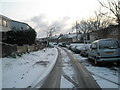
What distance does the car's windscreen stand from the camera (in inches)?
519

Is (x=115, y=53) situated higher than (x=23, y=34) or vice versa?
(x=23, y=34)

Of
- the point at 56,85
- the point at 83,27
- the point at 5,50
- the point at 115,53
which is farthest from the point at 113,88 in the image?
the point at 83,27

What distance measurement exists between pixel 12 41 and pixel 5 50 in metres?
18.6

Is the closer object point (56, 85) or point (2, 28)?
point (56, 85)

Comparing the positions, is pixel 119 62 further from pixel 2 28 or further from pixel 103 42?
pixel 2 28

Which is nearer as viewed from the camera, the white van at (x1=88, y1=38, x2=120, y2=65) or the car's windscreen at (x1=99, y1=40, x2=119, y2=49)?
the white van at (x1=88, y1=38, x2=120, y2=65)

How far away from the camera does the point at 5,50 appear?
56.8 feet

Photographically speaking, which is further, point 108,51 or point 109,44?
point 109,44

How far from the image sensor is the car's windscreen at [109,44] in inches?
519

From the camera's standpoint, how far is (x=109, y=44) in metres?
13.3

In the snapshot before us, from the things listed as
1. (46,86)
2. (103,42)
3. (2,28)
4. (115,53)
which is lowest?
(46,86)

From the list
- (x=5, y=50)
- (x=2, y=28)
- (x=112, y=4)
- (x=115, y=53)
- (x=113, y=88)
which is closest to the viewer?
(x=113, y=88)

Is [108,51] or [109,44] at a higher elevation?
[109,44]

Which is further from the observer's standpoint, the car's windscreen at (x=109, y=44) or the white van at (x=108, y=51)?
the car's windscreen at (x=109, y=44)
